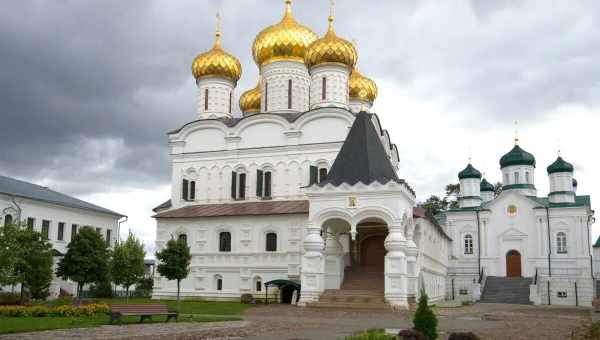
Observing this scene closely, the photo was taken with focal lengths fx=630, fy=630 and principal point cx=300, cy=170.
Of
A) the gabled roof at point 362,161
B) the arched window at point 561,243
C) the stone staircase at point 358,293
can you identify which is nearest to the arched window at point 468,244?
the arched window at point 561,243

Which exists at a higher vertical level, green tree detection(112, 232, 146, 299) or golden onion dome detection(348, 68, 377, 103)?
golden onion dome detection(348, 68, 377, 103)

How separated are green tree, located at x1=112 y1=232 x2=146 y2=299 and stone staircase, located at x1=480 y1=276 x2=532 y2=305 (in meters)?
18.4

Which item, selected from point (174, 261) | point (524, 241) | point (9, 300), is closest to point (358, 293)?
point (174, 261)

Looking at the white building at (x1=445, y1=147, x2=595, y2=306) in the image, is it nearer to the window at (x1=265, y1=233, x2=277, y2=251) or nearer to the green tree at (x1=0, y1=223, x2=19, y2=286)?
the window at (x1=265, y1=233, x2=277, y2=251)

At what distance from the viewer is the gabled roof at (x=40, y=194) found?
107 feet

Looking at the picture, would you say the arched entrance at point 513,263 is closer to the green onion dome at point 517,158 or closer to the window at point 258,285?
the green onion dome at point 517,158

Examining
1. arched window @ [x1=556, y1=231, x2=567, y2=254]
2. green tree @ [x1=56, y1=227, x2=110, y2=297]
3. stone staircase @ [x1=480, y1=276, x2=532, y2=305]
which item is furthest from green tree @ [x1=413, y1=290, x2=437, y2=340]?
arched window @ [x1=556, y1=231, x2=567, y2=254]

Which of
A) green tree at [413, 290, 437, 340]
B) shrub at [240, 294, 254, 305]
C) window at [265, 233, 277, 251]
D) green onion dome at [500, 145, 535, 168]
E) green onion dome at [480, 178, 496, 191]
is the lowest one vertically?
shrub at [240, 294, 254, 305]

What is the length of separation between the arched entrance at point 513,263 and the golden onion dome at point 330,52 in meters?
16.0

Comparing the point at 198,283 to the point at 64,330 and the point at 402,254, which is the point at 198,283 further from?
the point at 64,330

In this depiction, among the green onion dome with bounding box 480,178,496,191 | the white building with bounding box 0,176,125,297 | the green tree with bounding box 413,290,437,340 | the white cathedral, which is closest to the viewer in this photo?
the green tree with bounding box 413,290,437,340

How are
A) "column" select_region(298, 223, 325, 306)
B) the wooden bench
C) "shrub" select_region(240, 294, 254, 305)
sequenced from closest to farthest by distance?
the wooden bench
"column" select_region(298, 223, 325, 306)
"shrub" select_region(240, 294, 254, 305)

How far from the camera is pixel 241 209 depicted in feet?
96.7

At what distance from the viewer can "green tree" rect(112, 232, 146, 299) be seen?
98.9 feet
